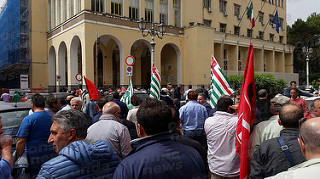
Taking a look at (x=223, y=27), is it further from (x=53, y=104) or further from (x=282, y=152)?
(x=282, y=152)

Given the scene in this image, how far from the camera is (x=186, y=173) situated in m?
1.94

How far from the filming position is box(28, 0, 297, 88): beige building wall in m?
21.7

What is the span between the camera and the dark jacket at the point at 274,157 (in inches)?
99.6

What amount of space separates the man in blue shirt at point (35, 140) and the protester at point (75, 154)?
163 cm

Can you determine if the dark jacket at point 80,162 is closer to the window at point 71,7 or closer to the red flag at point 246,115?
the red flag at point 246,115

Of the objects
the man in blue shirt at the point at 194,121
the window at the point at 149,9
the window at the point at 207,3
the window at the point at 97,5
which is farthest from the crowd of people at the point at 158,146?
the window at the point at 207,3

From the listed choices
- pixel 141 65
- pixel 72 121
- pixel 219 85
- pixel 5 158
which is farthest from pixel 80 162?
pixel 141 65

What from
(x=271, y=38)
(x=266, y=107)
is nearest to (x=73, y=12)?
A: (x=266, y=107)

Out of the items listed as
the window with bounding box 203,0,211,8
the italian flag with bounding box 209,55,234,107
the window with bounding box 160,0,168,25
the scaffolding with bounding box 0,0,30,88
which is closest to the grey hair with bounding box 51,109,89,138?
the italian flag with bounding box 209,55,234,107

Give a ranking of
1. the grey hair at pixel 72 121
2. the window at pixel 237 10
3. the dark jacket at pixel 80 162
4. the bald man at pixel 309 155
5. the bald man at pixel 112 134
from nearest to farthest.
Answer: the bald man at pixel 309 155, the dark jacket at pixel 80 162, the grey hair at pixel 72 121, the bald man at pixel 112 134, the window at pixel 237 10

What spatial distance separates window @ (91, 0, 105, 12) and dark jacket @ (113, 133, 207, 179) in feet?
72.4

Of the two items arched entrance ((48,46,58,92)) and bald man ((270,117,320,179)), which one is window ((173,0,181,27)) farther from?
bald man ((270,117,320,179))

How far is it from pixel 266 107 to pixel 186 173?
3.02 meters

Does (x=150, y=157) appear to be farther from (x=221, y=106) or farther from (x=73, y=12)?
(x=73, y=12)
